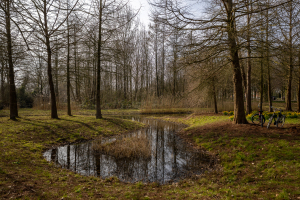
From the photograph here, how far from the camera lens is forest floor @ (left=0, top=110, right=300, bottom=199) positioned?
3.44 meters

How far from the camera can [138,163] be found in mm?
5848

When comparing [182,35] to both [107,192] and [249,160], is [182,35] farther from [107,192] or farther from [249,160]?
[107,192]

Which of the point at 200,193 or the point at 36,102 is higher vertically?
the point at 36,102

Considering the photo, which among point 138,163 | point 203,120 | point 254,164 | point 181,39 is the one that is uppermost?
point 181,39

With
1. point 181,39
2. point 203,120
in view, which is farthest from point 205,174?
point 203,120

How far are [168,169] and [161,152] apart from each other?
1.73 metres

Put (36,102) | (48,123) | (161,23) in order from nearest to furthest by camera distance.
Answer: (161,23) → (48,123) → (36,102)

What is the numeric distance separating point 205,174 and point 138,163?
7.15 ft

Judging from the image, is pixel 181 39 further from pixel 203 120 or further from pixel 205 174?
pixel 203 120

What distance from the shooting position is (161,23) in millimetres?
6758

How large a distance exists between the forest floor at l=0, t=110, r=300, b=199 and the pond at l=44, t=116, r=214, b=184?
1.27ft

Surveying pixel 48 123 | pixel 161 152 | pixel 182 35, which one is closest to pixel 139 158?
pixel 161 152

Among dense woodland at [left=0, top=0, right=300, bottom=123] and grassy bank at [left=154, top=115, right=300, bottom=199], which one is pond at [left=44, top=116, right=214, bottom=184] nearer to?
grassy bank at [left=154, top=115, right=300, bottom=199]

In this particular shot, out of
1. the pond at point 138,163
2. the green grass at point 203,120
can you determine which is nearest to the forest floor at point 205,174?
the pond at point 138,163
